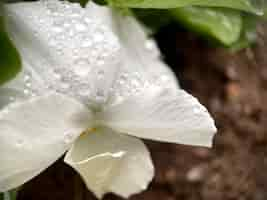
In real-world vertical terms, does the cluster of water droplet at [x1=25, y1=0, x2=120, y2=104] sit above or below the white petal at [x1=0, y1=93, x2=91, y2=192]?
above

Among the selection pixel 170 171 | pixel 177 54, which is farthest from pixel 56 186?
pixel 177 54

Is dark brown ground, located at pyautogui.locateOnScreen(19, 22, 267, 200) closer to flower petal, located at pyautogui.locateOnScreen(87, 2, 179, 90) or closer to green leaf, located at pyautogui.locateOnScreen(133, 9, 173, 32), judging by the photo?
green leaf, located at pyautogui.locateOnScreen(133, 9, 173, 32)

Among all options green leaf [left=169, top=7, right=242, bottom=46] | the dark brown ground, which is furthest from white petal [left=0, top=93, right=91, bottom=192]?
the dark brown ground

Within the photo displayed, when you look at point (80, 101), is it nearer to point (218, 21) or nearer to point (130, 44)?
point (130, 44)

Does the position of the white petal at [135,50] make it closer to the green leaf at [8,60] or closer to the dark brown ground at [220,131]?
the green leaf at [8,60]

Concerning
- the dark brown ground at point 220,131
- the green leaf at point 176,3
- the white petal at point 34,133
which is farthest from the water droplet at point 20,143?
the dark brown ground at point 220,131

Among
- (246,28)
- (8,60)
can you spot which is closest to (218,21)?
(246,28)
